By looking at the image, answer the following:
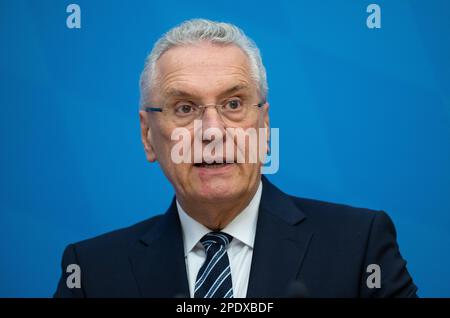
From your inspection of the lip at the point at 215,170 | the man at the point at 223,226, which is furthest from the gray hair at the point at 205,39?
the lip at the point at 215,170

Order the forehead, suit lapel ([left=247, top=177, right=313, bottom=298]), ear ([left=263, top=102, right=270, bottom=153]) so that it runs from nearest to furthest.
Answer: suit lapel ([left=247, top=177, right=313, bottom=298]) → the forehead → ear ([left=263, top=102, right=270, bottom=153])

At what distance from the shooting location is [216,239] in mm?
2619

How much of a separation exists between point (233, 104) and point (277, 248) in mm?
573

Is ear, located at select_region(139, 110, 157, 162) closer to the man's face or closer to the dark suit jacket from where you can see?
the man's face

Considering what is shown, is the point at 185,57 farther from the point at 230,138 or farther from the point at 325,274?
the point at 325,274

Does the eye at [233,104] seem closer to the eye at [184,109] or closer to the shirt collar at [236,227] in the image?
the eye at [184,109]

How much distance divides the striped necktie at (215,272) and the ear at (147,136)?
457 mm

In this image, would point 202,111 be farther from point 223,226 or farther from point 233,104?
point 223,226

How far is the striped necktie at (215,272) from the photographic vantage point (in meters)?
2.45

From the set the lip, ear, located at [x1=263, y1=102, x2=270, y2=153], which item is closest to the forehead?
ear, located at [x1=263, y1=102, x2=270, y2=153]

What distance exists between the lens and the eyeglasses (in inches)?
102

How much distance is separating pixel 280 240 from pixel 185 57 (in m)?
0.78

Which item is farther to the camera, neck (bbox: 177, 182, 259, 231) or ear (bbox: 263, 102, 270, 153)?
ear (bbox: 263, 102, 270, 153)
